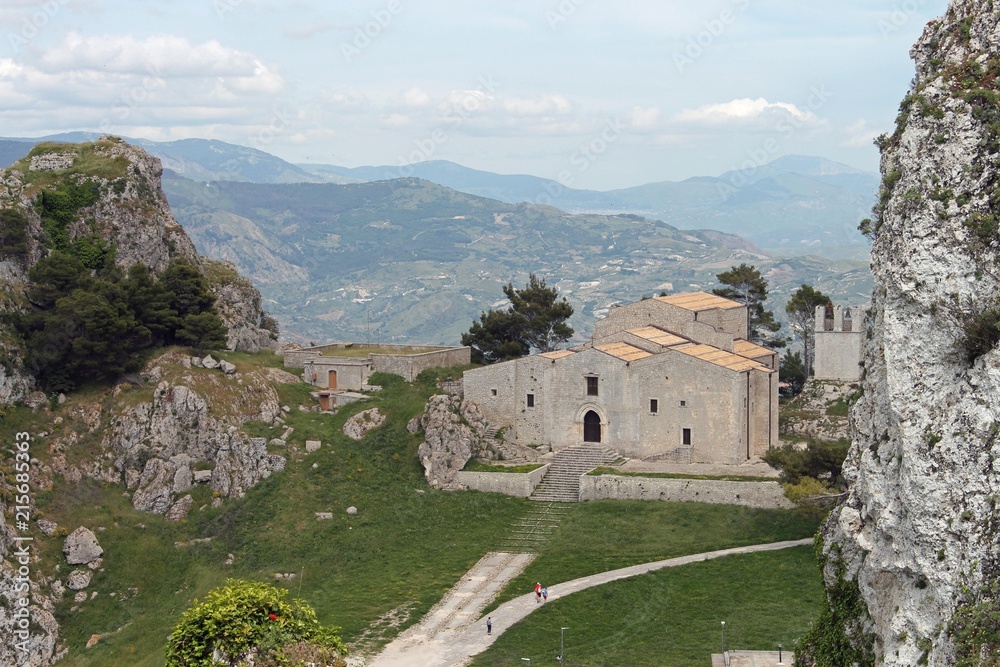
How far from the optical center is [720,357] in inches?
2347

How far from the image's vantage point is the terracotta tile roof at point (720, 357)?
5800 centimetres

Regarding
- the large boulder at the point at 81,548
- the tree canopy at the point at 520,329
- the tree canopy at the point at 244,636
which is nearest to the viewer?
the tree canopy at the point at 244,636

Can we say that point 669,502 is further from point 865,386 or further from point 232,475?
point 865,386

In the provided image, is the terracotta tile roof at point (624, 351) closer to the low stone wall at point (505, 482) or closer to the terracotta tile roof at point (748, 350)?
the terracotta tile roof at point (748, 350)

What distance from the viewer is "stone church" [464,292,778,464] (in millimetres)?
57500

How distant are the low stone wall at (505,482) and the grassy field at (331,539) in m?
0.60

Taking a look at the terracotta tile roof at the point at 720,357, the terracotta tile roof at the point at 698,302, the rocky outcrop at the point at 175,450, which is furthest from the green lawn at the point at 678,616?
the terracotta tile roof at the point at 698,302

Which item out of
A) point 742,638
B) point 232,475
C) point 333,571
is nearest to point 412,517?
point 333,571

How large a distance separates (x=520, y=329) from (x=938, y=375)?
5030 centimetres

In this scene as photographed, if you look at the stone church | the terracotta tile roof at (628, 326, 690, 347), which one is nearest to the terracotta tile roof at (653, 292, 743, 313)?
the stone church

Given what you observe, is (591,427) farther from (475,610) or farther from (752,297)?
(752,297)

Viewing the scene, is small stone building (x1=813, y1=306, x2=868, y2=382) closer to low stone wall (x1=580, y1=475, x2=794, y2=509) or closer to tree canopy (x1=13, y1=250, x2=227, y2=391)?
low stone wall (x1=580, y1=475, x2=794, y2=509)

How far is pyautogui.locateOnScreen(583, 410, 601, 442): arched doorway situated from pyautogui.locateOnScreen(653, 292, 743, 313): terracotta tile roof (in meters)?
8.09

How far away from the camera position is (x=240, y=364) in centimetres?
6375
